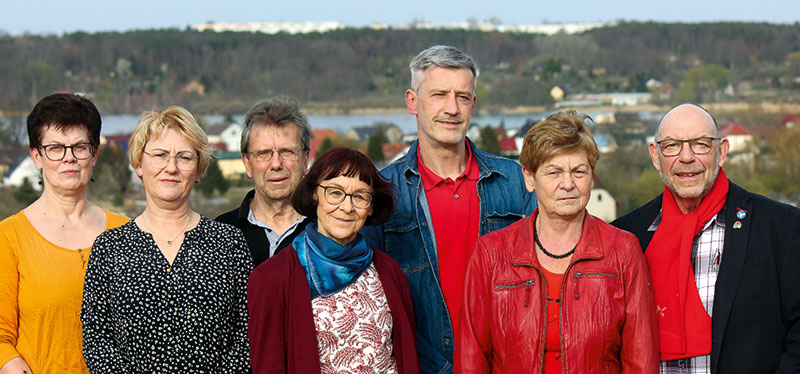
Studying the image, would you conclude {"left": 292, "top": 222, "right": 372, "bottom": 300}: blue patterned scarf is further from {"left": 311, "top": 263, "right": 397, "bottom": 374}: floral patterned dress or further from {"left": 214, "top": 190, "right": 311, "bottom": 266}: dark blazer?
{"left": 214, "top": 190, "right": 311, "bottom": 266}: dark blazer

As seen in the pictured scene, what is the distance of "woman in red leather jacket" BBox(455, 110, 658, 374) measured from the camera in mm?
3010

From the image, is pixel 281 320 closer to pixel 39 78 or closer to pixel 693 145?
pixel 693 145

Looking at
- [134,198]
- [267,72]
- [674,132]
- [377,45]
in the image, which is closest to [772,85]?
[377,45]

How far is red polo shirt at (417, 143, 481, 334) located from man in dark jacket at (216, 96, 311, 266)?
2.07 feet

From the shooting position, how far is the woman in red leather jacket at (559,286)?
9.87ft

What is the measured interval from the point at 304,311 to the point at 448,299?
0.84 m

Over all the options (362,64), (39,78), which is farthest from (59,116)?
(362,64)

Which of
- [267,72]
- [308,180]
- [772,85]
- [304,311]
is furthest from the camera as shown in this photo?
[267,72]

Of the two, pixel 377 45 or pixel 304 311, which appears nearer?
pixel 304 311

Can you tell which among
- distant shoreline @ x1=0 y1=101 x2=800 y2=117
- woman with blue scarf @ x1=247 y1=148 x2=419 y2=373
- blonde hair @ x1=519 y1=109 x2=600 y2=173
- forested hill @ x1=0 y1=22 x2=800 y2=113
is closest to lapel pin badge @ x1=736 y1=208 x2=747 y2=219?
blonde hair @ x1=519 y1=109 x2=600 y2=173

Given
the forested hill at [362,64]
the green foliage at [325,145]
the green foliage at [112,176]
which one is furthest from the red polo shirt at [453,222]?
the forested hill at [362,64]

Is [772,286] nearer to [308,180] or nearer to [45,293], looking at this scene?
[308,180]

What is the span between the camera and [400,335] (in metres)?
3.17

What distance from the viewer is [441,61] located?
3.66 meters
